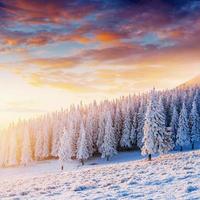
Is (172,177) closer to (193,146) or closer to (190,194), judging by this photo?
(190,194)

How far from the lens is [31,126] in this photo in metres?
139

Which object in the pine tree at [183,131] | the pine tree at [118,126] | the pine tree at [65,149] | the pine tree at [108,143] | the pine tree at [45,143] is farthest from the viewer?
the pine tree at [45,143]

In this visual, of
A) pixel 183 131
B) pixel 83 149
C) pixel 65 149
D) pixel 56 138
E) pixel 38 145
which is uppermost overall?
pixel 56 138

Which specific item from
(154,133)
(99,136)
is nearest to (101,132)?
(99,136)

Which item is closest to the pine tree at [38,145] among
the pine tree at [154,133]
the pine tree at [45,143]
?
the pine tree at [45,143]

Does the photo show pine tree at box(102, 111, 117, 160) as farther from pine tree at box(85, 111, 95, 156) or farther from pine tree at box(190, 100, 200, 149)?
pine tree at box(190, 100, 200, 149)

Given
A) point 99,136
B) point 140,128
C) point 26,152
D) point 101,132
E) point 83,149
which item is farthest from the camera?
point 26,152

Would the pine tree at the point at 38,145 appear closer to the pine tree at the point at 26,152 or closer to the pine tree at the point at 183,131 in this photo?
the pine tree at the point at 26,152

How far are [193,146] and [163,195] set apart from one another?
83.3 meters

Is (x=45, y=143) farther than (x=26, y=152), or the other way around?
(x=45, y=143)

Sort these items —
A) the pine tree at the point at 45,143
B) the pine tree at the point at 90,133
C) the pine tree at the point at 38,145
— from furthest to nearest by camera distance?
the pine tree at the point at 38,145, the pine tree at the point at 45,143, the pine tree at the point at 90,133

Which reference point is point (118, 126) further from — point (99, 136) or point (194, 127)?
point (194, 127)

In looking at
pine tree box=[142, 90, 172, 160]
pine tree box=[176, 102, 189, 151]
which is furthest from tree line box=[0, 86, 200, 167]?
pine tree box=[142, 90, 172, 160]

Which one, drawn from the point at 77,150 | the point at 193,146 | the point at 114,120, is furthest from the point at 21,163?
the point at 193,146
